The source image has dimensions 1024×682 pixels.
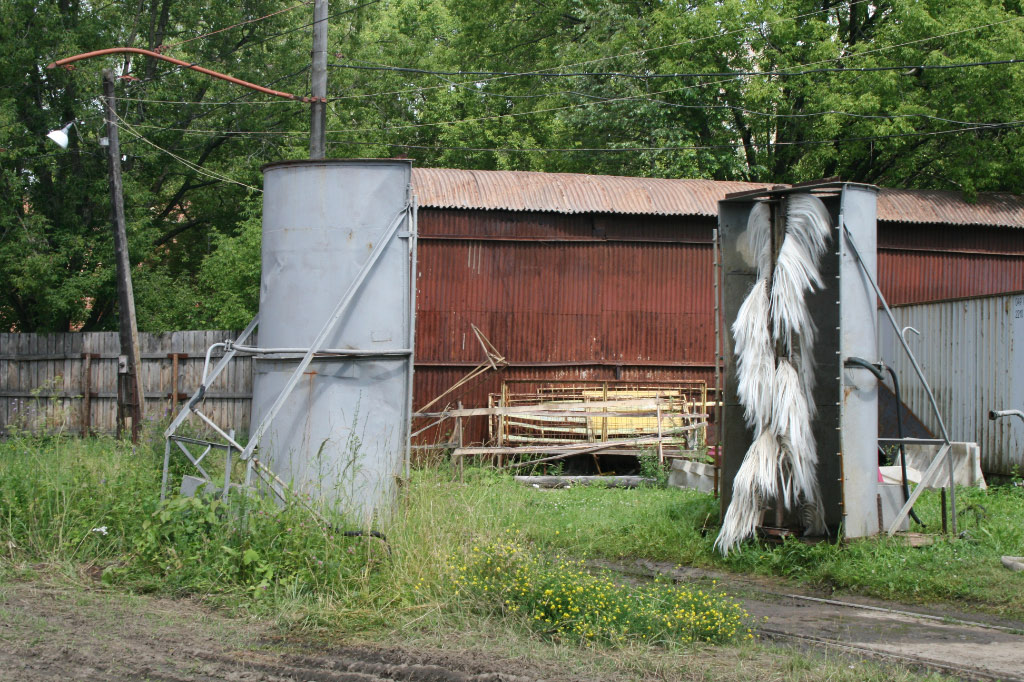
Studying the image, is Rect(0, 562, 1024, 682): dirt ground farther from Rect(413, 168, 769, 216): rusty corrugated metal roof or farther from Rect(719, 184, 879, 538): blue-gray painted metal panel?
Rect(413, 168, 769, 216): rusty corrugated metal roof

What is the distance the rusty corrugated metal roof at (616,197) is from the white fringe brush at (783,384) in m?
8.47

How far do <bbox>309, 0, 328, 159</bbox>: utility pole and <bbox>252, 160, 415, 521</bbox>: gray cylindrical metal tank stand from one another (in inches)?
290

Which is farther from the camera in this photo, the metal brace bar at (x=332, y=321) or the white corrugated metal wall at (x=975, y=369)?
the white corrugated metal wall at (x=975, y=369)

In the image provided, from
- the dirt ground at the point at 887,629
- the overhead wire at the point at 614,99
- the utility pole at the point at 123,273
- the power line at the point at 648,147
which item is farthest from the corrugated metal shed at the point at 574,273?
the dirt ground at the point at 887,629

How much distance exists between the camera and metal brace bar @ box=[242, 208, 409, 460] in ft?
26.1

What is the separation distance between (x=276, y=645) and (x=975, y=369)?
11632 millimetres

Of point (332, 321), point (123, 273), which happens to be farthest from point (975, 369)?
point (123, 273)

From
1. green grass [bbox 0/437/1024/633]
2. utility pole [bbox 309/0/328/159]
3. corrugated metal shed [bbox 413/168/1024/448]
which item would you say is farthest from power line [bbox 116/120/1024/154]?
green grass [bbox 0/437/1024/633]

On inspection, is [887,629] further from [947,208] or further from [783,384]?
[947,208]

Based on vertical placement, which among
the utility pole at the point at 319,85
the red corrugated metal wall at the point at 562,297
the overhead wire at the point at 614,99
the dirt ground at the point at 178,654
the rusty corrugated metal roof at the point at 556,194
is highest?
the overhead wire at the point at 614,99

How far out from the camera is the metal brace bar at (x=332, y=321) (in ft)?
26.1

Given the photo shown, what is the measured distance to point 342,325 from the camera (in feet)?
28.3

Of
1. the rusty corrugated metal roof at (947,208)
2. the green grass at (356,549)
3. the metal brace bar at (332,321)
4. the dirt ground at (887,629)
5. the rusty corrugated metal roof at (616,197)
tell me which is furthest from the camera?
the rusty corrugated metal roof at (947,208)

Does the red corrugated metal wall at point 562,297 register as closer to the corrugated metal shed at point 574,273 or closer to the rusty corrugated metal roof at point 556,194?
the corrugated metal shed at point 574,273
